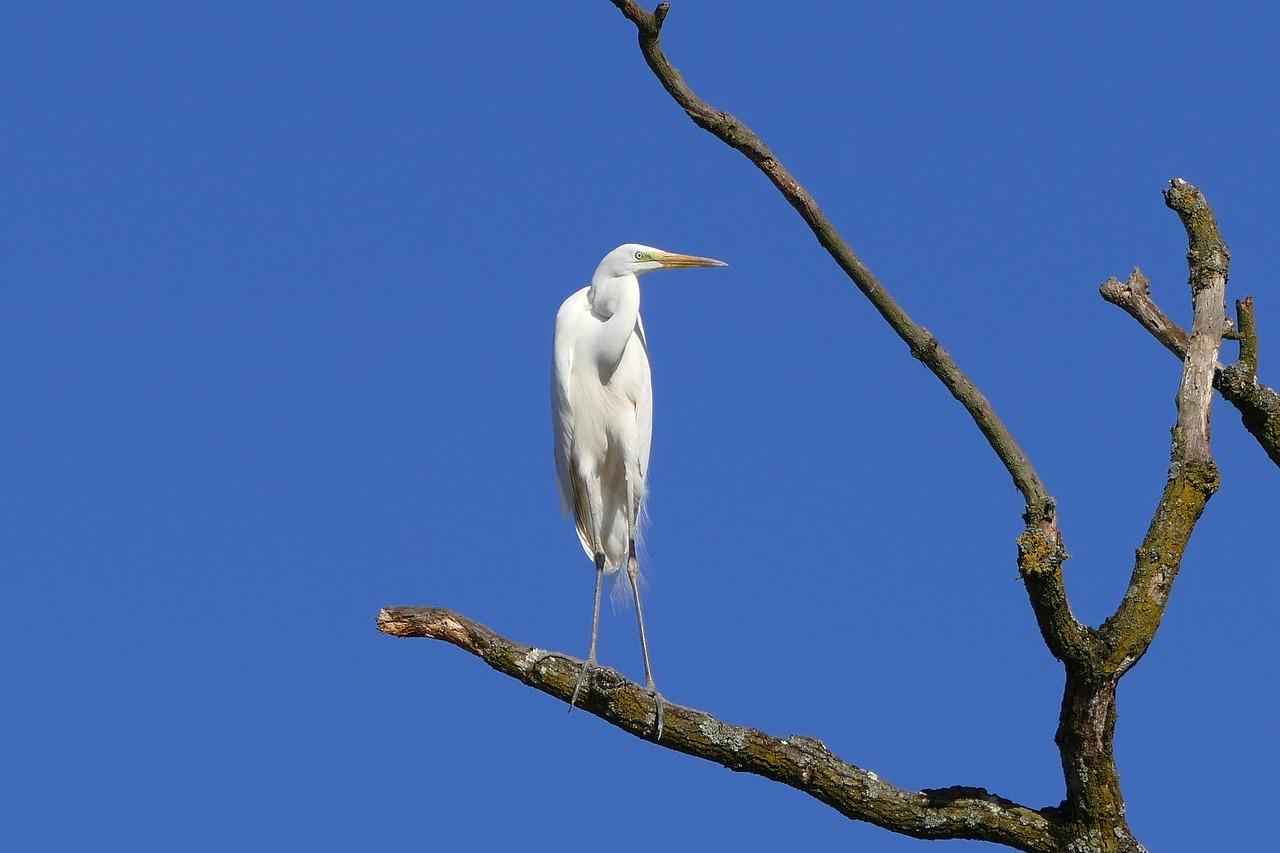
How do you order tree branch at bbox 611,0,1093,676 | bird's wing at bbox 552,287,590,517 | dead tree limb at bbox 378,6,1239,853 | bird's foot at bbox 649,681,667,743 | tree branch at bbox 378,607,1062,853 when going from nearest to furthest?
dead tree limb at bbox 378,6,1239,853 → tree branch at bbox 611,0,1093,676 → tree branch at bbox 378,607,1062,853 → bird's foot at bbox 649,681,667,743 → bird's wing at bbox 552,287,590,517

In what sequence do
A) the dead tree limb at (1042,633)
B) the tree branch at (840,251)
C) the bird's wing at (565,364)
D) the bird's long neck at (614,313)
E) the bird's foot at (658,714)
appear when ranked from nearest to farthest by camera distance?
the dead tree limb at (1042,633), the tree branch at (840,251), the bird's foot at (658,714), the bird's long neck at (614,313), the bird's wing at (565,364)

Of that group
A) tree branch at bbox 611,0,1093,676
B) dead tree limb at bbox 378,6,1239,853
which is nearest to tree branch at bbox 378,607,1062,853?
dead tree limb at bbox 378,6,1239,853

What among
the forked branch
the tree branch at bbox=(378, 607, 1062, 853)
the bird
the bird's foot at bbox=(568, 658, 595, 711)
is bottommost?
the tree branch at bbox=(378, 607, 1062, 853)

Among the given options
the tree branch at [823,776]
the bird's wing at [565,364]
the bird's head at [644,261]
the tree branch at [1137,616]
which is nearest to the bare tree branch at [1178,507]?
the tree branch at [1137,616]

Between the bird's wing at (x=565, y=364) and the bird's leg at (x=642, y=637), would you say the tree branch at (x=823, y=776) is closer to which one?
the bird's leg at (x=642, y=637)

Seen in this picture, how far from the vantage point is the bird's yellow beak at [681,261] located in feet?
26.3

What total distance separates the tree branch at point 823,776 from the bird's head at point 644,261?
2617 mm

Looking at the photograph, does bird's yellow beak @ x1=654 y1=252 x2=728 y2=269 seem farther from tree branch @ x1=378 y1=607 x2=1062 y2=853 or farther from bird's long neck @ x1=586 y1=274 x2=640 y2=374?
tree branch @ x1=378 y1=607 x2=1062 y2=853

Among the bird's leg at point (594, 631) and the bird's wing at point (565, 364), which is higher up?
the bird's wing at point (565, 364)

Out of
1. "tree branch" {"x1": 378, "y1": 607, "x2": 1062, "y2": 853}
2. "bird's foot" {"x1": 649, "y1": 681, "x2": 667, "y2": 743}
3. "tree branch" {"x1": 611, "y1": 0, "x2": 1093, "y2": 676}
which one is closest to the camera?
"tree branch" {"x1": 611, "y1": 0, "x2": 1093, "y2": 676}

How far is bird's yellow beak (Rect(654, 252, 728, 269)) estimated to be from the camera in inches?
316

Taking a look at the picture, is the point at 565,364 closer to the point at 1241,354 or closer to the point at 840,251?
the point at 840,251

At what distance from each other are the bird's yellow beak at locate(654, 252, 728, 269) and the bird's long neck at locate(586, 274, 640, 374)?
20 centimetres

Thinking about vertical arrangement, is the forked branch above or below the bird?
below
